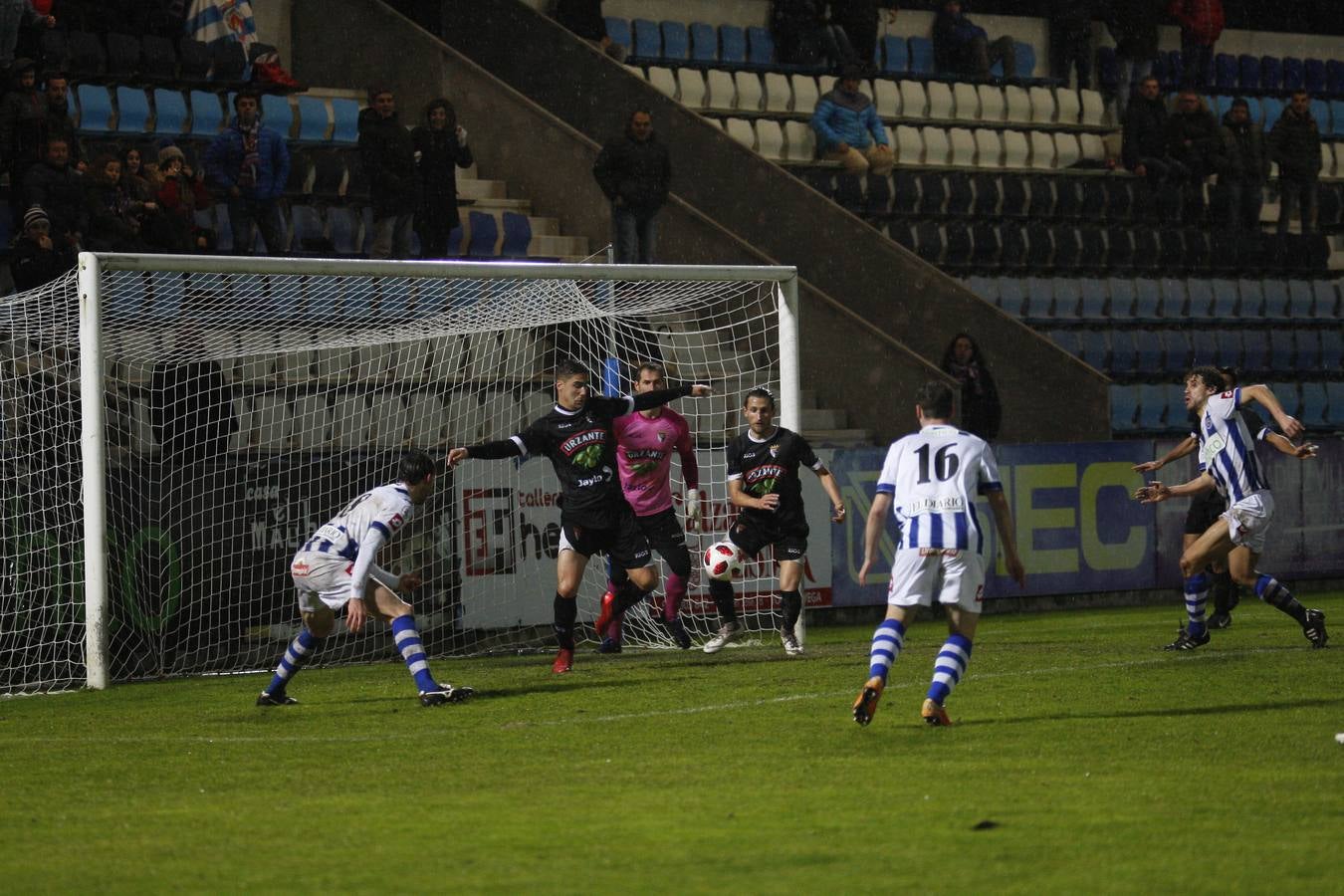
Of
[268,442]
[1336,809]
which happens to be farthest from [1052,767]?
[268,442]

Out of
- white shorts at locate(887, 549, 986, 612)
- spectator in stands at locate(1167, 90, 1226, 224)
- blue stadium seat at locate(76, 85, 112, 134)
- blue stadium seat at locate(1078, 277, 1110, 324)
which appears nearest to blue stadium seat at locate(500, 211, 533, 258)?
blue stadium seat at locate(76, 85, 112, 134)

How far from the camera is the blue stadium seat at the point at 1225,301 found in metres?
23.3

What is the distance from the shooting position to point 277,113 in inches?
735

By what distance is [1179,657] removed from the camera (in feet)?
37.4

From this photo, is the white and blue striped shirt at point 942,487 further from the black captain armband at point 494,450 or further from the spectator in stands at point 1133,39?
the spectator in stands at point 1133,39

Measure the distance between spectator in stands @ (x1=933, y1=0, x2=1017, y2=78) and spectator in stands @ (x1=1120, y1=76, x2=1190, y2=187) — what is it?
244cm

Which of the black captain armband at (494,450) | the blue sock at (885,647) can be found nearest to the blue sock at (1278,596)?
the blue sock at (885,647)

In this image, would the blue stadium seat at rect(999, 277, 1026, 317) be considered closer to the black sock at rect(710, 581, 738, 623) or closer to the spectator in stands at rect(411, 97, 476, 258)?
the spectator in stands at rect(411, 97, 476, 258)

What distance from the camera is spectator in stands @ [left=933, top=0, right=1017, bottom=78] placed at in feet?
83.8

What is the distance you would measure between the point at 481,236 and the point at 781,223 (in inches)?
116

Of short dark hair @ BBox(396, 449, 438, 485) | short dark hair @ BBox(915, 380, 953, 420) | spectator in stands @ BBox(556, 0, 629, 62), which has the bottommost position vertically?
short dark hair @ BBox(396, 449, 438, 485)

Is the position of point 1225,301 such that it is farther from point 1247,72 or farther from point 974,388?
point 974,388

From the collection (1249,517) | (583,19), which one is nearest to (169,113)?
(583,19)

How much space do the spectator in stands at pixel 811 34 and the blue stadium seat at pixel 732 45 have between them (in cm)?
54
